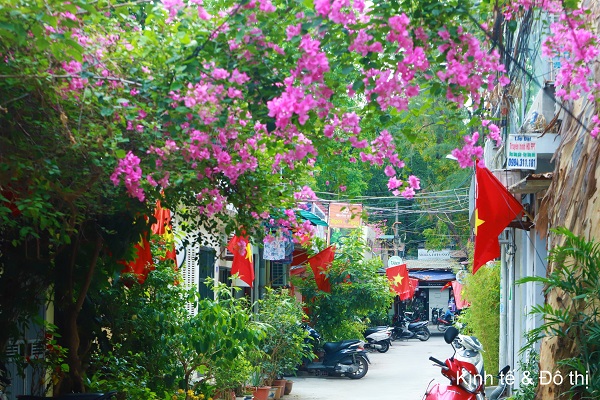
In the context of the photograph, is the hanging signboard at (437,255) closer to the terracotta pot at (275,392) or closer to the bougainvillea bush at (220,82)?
the terracotta pot at (275,392)

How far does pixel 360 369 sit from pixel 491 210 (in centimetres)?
1182

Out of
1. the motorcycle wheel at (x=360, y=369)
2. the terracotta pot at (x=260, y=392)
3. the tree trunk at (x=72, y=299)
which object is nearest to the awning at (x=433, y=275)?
the motorcycle wheel at (x=360, y=369)

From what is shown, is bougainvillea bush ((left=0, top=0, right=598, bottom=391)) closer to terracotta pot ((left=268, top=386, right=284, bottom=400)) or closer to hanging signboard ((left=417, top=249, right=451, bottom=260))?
terracotta pot ((left=268, top=386, right=284, bottom=400))

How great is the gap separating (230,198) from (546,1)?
336cm

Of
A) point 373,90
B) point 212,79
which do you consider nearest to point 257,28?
point 212,79

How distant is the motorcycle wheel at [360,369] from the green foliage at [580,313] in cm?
1465

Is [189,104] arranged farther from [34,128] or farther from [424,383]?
[424,383]

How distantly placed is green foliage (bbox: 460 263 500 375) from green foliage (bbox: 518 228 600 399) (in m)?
10.2

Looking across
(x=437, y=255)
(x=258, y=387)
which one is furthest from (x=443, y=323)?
(x=258, y=387)

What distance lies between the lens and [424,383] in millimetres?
19688

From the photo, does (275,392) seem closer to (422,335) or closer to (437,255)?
(422,335)

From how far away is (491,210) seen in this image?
34.4 feet

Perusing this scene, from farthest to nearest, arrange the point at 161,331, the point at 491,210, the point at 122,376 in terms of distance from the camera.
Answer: the point at 491,210
the point at 161,331
the point at 122,376

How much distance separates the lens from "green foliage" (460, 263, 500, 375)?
55.9 ft
